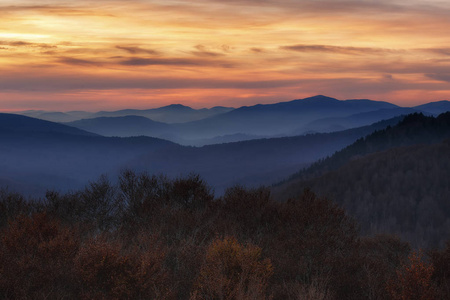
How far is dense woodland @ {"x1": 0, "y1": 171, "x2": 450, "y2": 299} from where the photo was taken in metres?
12.1

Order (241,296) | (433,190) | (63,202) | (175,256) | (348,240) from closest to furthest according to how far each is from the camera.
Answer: (241,296) < (175,256) < (348,240) < (63,202) < (433,190)

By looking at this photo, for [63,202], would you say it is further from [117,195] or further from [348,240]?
[348,240]

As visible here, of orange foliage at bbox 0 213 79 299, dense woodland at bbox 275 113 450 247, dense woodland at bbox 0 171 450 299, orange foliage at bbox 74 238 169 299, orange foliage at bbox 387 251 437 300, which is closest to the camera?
orange foliage at bbox 387 251 437 300

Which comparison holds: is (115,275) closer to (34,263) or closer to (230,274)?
(34,263)

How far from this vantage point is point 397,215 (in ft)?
433

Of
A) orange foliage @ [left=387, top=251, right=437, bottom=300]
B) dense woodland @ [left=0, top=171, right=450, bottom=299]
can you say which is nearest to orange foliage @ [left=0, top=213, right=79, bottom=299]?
dense woodland @ [left=0, top=171, right=450, bottom=299]

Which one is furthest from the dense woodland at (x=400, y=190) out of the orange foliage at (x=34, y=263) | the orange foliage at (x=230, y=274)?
the orange foliage at (x=34, y=263)

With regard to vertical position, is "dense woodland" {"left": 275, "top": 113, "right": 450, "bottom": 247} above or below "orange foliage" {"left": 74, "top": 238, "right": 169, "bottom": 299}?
below

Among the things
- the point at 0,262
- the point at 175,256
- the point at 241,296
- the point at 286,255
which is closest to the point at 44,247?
the point at 0,262

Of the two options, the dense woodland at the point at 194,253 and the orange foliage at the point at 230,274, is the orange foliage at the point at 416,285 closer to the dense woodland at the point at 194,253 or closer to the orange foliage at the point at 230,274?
the dense woodland at the point at 194,253

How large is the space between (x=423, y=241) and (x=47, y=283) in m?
116

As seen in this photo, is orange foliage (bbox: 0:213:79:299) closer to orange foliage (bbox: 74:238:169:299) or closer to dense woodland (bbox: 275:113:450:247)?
orange foliage (bbox: 74:238:169:299)

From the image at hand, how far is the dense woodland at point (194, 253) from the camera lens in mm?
12094

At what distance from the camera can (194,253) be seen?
54.4 feet
